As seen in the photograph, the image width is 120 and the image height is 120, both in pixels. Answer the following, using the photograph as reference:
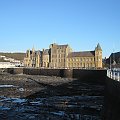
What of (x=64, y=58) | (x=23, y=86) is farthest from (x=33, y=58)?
A: (x=23, y=86)

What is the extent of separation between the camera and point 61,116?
22.0m

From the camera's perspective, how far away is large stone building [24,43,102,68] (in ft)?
472

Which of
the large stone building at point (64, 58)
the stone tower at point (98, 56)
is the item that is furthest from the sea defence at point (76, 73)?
the stone tower at point (98, 56)

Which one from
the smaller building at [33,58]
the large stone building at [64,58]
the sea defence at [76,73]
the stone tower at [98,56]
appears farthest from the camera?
the smaller building at [33,58]

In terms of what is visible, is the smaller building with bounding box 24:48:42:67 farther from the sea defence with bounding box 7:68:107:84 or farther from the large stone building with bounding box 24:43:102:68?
the sea defence with bounding box 7:68:107:84

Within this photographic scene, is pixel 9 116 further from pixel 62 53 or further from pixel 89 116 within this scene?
pixel 62 53

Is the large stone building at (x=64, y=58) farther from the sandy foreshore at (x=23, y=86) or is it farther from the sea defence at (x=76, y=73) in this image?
the sandy foreshore at (x=23, y=86)

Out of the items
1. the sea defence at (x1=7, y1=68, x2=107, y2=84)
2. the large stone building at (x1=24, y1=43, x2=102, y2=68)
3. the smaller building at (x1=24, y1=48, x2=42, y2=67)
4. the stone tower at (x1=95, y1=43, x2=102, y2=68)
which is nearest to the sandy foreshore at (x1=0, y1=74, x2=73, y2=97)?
the sea defence at (x1=7, y1=68, x2=107, y2=84)

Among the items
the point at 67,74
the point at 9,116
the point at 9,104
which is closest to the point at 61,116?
the point at 9,116

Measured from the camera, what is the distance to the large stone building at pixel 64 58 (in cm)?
14388

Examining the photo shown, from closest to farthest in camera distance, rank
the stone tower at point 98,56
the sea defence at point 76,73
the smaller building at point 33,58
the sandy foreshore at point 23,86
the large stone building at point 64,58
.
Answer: the sandy foreshore at point 23,86 < the sea defence at point 76,73 < the stone tower at point 98,56 < the large stone building at point 64,58 < the smaller building at point 33,58

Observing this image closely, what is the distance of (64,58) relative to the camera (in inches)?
6048

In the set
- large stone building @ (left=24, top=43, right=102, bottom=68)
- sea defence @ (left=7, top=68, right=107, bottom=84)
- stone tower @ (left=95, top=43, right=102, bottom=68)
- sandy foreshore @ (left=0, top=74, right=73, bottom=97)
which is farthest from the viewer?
large stone building @ (left=24, top=43, right=102, bottom=68)

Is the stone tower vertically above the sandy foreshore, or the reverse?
the stone tower
